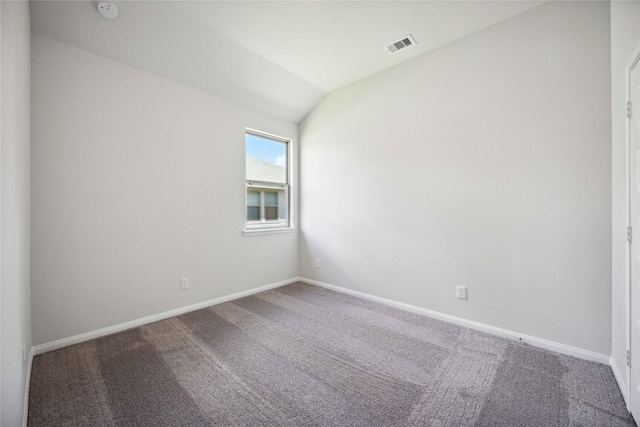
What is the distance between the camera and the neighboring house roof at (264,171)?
11.9 ft

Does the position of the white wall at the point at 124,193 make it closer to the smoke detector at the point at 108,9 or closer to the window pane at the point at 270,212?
the smoke detector at the point at 108,9

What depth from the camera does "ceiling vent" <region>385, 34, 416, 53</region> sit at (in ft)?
8.50

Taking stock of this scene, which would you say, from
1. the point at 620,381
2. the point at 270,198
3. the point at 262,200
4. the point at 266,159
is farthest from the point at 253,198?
the point at 620,381

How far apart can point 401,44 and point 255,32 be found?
149 centimetres

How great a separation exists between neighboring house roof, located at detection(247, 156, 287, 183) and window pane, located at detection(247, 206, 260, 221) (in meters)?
0.41

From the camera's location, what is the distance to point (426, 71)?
2.79 m

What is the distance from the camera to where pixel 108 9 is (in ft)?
6.71

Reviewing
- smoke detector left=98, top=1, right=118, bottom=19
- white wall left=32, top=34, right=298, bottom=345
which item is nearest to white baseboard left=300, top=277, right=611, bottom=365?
A: white wall left=32, top=34, right=298, bottom=345

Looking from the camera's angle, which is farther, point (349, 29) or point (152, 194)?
point (152, 194)

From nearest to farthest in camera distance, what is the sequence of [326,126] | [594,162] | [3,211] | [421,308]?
[3,211], [594,162], [421,308], [326,126]

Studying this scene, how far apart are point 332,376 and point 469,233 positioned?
184cm

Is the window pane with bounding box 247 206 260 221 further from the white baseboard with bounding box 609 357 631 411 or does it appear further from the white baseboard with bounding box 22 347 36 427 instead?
the white baseboard with bounding box 609 357 631 411

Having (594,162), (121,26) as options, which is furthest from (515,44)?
(121,26)

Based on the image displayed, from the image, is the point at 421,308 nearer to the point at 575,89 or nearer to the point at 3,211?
the point at 575,89
